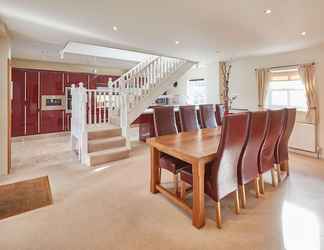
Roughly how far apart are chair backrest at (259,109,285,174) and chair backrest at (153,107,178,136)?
138cm

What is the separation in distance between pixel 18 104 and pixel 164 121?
536 cm

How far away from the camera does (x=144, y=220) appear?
2.21 metres

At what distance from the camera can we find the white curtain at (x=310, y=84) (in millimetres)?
4453

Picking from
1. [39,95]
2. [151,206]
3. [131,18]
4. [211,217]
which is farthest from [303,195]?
[39,95]

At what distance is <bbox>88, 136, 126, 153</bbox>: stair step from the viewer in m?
4.24

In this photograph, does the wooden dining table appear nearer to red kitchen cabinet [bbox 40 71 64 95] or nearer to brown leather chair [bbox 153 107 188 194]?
brown leather chair [bbox 153 107 188 194]

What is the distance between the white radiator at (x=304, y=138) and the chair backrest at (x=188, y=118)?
8.72 feet

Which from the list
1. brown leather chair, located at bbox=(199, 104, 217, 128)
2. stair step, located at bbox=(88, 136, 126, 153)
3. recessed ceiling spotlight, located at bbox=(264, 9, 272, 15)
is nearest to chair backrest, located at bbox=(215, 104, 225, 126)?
brown leather chair, located at bbox=(199, 104, 217, 128)

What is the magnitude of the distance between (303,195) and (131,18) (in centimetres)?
345

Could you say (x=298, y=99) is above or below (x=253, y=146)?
above

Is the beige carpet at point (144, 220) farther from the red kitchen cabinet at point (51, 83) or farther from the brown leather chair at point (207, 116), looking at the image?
the red kitchen cabinet at point (51, 83)

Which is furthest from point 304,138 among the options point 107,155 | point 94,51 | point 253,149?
point 94,51

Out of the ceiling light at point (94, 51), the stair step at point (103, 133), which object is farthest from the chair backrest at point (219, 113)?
the ceiling light at point (94, 51)

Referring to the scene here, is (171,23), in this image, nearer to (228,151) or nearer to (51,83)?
(228,151)
